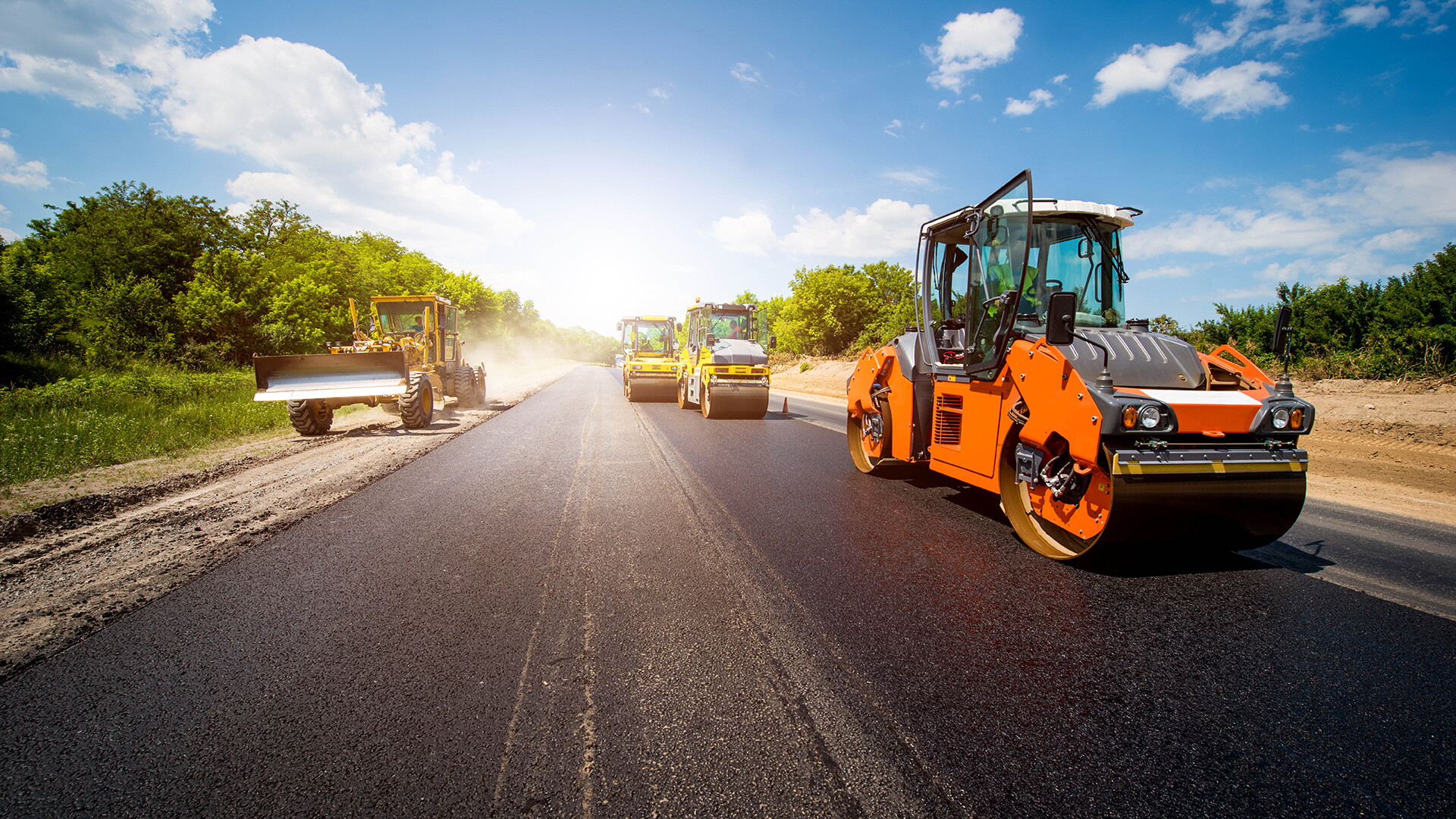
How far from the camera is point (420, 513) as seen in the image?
18.3ft

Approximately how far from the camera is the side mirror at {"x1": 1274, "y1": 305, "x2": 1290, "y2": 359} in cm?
412

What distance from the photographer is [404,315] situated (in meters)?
15.1

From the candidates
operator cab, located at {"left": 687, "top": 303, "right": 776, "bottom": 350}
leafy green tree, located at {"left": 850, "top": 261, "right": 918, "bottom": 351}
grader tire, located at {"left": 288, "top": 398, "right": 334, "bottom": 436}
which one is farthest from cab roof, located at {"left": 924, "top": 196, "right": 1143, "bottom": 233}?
leafy green tree, located at {"left": 850, "top": 261, "right": 918, "bottom": 351}

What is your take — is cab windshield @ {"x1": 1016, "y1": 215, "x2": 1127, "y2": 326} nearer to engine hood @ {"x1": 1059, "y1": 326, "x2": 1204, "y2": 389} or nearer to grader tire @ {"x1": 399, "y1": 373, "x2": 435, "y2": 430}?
engine hood @ {"x1": 1059, "y1": 326, "x2": 1204, "y2": 389}

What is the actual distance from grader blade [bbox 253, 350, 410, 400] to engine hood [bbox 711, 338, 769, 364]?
6497 mm

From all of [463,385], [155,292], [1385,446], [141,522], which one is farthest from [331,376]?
[155,292]

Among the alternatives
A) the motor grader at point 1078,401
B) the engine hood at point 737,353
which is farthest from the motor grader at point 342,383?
the motor grader at point 1078,401

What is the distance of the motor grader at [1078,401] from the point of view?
3680 mm

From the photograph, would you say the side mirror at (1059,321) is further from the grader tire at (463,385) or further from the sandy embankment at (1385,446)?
the grader tire at (463,385)

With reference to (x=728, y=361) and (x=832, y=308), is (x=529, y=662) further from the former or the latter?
(x=832, y=308)

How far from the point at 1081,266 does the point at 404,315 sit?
15152 mm

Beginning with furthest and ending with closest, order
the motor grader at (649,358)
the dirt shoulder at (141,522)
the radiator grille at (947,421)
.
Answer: the motor grader at (649,358) < the radiator grille at (947,421) < the dirt shoulder at (141,522)

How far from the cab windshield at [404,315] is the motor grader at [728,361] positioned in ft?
22.3

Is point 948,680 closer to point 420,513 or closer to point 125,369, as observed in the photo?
point 420,513
